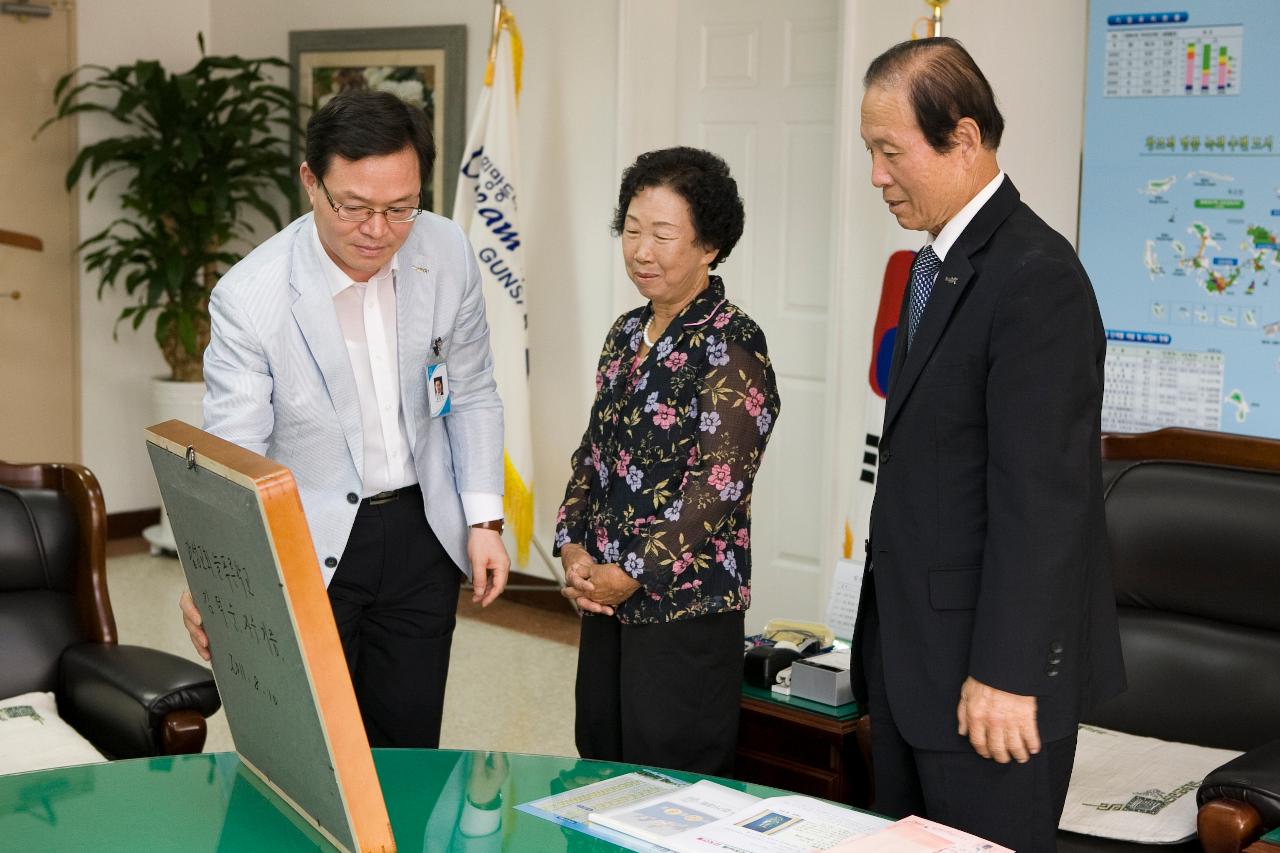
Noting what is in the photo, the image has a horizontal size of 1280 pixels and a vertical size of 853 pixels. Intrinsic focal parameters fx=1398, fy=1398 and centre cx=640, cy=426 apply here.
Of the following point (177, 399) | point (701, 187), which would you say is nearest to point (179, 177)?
point (177, 399)

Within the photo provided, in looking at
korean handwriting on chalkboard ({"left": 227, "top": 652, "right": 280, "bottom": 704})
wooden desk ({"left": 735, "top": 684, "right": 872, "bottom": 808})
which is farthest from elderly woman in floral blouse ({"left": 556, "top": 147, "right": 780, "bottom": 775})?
korean handwriting on chalkboard ({"left": 227, "top": 652, "right": 280, "bottom": 704})

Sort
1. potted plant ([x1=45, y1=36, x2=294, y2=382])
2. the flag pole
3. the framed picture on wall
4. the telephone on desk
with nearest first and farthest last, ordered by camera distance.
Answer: the telephone on desk → the flag pole → the framed picture on wall → potted plant ([x1=45, y1=36, x2=294, y2=382])

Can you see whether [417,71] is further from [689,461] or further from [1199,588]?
[1199,588]

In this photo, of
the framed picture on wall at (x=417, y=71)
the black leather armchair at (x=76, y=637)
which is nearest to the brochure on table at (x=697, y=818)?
the black leather armchair at (x=76, y=637)

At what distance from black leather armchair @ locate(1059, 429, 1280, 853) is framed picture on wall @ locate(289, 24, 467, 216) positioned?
3.30 metres

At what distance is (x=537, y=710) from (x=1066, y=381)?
2.95 metres

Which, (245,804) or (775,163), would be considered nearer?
(245,804)

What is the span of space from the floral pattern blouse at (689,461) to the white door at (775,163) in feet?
6.77

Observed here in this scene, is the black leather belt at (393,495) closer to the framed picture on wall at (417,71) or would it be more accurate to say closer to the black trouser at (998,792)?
the black trouser at (998,792)

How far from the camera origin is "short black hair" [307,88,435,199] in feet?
6.87

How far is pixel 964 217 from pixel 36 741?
1.95 meters

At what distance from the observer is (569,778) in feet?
6.00

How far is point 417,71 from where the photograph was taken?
5.88 meters

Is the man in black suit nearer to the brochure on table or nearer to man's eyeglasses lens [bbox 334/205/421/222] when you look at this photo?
the brochure on table
